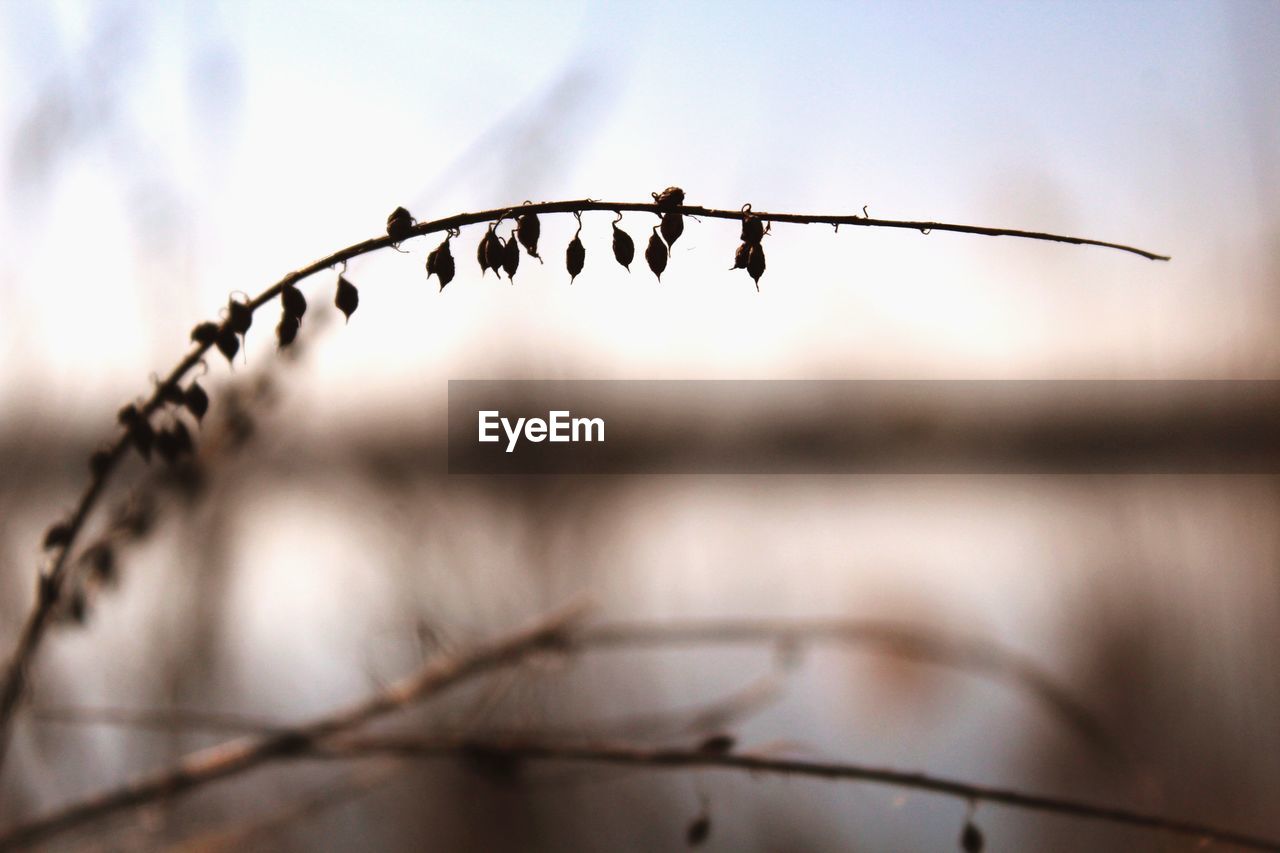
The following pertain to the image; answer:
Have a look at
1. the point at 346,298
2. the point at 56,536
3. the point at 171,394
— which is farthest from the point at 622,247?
the point at 56,536

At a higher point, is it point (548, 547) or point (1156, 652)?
point (548, 547)

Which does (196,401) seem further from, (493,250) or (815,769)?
(815,769)

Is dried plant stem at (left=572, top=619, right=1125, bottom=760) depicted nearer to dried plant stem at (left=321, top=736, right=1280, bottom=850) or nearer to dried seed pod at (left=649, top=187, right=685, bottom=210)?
dried plant stem at (left=321, top=736, right=1280, bottom=850)

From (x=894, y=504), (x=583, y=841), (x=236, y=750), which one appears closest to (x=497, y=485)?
(x=583, y=841)

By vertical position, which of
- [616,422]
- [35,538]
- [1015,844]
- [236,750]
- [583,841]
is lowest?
[1015,844]

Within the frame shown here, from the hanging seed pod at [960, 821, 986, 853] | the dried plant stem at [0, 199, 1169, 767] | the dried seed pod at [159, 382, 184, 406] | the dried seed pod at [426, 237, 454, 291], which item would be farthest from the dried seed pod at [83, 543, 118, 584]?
the hanging seed pod at [960, 821, 986, 853]

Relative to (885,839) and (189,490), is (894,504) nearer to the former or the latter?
(885,839)
